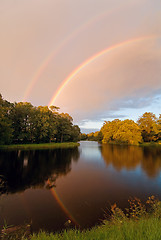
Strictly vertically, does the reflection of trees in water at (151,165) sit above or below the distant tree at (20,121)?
below

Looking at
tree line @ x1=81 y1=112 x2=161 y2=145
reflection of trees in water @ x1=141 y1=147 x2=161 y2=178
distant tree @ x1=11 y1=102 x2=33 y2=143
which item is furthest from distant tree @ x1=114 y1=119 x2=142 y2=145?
distant tree @ x1=11 y1=102 x2=33 y2=143

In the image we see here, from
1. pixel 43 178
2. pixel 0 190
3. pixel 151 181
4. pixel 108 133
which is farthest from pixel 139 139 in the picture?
pixel 0 190

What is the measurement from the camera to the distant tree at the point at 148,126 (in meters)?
56.6

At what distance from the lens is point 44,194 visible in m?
8.88

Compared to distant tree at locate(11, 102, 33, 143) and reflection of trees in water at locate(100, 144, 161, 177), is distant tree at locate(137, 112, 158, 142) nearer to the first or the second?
reflection of trees in water at locate(100, 144, 161, 177)

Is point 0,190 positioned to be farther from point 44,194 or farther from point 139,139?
point 139,139

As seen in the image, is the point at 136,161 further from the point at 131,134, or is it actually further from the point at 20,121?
the point at 131,134

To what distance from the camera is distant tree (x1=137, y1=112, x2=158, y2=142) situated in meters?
56.6

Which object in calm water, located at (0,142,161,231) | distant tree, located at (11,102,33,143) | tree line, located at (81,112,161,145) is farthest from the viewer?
tree line, located at (81,112,161,145)

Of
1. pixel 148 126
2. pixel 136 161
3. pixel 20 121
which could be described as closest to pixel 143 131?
pixel 148 126

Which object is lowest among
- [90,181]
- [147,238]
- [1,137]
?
[90,181]

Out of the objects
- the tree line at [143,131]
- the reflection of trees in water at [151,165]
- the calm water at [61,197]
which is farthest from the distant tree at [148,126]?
the calm water at [61,197]

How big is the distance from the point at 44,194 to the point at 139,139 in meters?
57.6

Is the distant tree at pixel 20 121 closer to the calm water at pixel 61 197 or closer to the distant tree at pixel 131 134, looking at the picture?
the calm water at pixel 61 197
